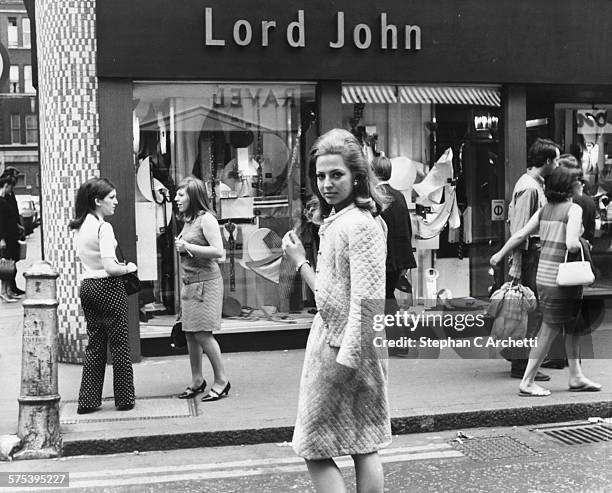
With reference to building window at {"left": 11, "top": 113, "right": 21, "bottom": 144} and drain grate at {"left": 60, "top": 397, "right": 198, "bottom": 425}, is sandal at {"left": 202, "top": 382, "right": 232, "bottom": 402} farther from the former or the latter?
building window at {"left": 11, "top": 113, "right": 21, "bottom": 144}

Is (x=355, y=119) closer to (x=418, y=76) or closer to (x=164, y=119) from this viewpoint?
(x=418, y=76)

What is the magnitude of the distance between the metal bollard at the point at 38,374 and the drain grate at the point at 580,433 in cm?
355

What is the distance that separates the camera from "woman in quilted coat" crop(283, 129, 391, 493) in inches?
152

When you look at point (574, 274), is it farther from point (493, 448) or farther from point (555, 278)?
point (493, 448)

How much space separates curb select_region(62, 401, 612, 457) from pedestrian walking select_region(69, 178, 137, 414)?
79 centimetres

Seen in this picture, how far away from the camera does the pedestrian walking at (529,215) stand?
26.3 feet

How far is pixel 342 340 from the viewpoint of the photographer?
12.7 ft

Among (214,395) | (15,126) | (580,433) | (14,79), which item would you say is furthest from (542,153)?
(15,126)

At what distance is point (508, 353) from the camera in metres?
7.96

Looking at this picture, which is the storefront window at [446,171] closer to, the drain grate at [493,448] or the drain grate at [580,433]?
the drain grate at [580,433]

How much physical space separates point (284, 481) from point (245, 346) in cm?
396

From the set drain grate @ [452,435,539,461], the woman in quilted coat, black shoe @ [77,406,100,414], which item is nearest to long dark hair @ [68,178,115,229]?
black shoe @ [77,406,100,414]

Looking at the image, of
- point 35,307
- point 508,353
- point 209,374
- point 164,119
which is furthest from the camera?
point 164,119

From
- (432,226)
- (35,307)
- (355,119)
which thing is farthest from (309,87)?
(35,307)
